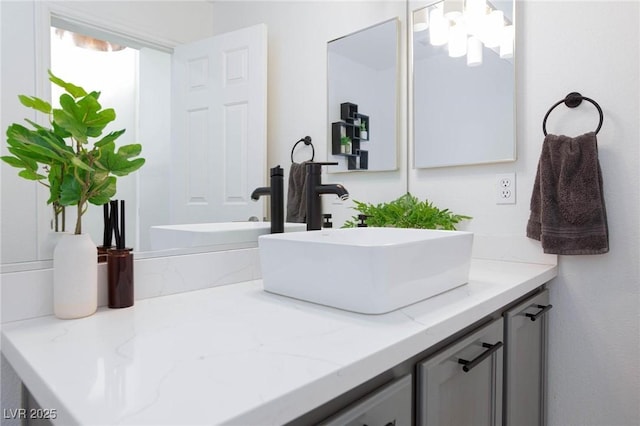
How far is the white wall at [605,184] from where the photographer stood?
1.31 meters

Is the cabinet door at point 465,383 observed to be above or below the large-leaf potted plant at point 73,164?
below

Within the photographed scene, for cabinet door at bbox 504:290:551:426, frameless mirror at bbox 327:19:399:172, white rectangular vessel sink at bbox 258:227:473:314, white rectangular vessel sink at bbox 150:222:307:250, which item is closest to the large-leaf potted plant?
white rectangular vessel sink at bbox 150:222:307:250

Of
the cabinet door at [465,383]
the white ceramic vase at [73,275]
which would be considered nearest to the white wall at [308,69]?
the white ceramic vase at [73,275]

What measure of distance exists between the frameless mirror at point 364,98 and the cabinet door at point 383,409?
1.03 meters

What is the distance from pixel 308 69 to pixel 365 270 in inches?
39.0

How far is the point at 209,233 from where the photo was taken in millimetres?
1135

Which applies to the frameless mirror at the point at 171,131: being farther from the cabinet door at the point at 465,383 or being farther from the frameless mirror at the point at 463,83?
the frameless mirror at the point at 463,83

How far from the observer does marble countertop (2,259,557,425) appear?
Answer: 1.59ft

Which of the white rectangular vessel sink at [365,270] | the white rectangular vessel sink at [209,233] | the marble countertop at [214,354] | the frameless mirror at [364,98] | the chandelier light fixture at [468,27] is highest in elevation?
the chandelier light fixture at [468,27]

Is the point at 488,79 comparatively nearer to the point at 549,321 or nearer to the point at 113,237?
the point at 549,321

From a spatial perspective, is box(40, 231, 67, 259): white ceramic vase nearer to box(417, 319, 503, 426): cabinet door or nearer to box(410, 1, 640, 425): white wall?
box(417, 319, 503, 426): cabinet door

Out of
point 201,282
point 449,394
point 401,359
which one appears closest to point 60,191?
point 201,282

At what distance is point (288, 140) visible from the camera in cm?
141

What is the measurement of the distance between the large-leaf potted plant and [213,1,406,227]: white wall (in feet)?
1.69
